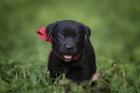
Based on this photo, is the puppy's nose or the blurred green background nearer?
the puppy's nose

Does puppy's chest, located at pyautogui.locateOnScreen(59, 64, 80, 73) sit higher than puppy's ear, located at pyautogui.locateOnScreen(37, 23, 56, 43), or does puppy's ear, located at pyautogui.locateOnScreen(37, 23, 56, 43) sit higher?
puppy's ear, located at pyautogui.locateOnScreen(37, 23, 56, 43)

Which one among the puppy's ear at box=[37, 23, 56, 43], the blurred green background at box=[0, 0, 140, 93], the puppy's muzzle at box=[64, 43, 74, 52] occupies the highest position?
the puppy's ear at box=[37, 23, 56, 43]

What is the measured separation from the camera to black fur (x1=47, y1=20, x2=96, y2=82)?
11.3 meters

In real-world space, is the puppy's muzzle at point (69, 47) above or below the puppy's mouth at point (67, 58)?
above

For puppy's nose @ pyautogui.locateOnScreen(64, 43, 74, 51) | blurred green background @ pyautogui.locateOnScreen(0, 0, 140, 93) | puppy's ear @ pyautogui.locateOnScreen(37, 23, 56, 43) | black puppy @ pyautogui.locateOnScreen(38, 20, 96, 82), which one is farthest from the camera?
blurred green background @ pyautogui.locateOnScreen(0, 0, 140, 93)

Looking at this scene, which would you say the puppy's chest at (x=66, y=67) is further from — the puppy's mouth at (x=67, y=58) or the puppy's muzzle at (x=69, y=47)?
the puppy's muzzle at (x=69, y=47)

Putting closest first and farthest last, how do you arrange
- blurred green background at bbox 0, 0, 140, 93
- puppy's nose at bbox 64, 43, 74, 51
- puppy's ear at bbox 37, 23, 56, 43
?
puppy's nose at bbox 64, 43, 74, 51 → puppy's ear at bbox 37, 23, 56, 43 → blurred green background at bbox 0, 0, 140, 93

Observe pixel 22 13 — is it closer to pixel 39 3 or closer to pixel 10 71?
pixel 39 3

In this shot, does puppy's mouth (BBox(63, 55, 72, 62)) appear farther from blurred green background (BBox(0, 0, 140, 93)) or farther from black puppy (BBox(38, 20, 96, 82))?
blurred green background (BBox(0, 0, 140, 93))

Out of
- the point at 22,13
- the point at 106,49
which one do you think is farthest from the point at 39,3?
the point at 106,49

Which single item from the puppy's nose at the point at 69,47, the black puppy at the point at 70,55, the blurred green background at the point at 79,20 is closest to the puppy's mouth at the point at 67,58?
the black puppy at the point at 70,55

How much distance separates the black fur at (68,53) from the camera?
1134 cm

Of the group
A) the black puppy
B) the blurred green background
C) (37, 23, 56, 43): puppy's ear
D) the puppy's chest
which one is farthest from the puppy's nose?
the blurred green background

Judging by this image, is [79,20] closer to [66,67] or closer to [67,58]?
[66,67]
